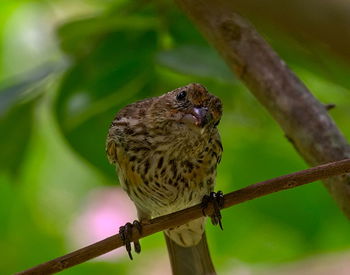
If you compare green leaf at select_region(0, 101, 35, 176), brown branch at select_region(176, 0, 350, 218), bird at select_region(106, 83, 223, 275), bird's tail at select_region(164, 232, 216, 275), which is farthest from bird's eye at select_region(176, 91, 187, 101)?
bird's tail at select_region(164, 232, 216, 275)

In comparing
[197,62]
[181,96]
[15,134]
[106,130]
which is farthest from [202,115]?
[15,134]

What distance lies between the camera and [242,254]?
3.50 metres

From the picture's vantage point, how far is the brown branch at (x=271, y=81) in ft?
7.50

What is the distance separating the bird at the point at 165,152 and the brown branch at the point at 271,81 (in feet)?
0.60

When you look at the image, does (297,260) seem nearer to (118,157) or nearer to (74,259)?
(118,157)

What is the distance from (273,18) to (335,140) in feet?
5.78

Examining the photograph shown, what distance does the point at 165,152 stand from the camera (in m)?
2.48

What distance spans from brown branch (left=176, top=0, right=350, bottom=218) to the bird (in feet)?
0.60

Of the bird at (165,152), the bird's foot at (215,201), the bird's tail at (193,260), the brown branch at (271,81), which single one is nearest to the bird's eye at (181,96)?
the bird at (165,152)

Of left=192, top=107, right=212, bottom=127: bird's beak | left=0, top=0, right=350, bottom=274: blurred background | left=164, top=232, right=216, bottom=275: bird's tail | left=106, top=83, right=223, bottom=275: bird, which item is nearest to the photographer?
left=192, top=107, right=212, bottom=127: bird's beak

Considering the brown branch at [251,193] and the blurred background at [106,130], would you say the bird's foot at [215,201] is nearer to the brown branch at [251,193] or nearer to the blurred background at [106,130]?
the blurred background at [106,130]

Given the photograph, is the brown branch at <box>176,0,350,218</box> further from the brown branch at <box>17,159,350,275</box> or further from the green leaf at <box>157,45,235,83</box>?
the brown branch at <box>17,159,350,275</box>

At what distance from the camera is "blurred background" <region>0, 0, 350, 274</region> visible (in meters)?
2.64

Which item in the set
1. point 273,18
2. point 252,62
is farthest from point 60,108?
point 273,18
